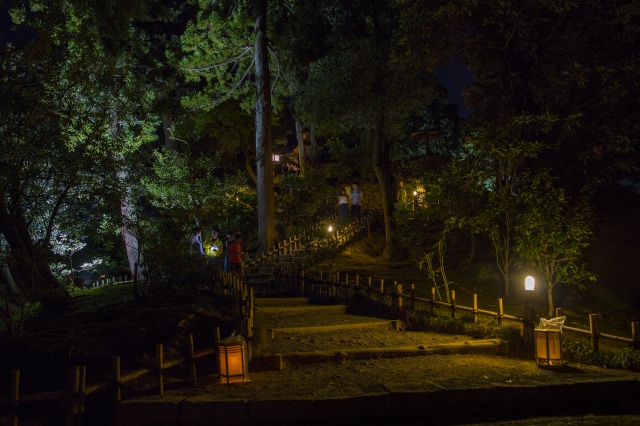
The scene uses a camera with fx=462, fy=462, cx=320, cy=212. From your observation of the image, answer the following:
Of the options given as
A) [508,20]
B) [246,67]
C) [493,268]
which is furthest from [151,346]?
[246,67]

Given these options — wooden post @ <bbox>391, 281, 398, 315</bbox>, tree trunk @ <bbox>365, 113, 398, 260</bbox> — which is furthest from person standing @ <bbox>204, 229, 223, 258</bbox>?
wooden post @ <bbox>391, 281, 398, 315</bbox>

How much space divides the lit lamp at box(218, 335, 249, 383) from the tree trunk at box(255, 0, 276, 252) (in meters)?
12.8

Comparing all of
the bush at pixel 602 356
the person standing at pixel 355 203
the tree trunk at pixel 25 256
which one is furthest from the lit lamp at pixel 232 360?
the person standing at pixel 355 203

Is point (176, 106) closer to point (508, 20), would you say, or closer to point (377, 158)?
point (377, 158)

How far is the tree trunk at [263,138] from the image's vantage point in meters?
19.4

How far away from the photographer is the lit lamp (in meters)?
6.45

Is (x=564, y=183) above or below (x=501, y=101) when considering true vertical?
below

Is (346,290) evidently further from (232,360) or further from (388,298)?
(232,360)

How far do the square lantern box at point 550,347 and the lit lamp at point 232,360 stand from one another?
14.7 feet

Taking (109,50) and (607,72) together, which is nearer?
(607,72)

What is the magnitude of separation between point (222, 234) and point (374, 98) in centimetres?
1053

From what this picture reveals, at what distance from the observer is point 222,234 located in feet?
75.8

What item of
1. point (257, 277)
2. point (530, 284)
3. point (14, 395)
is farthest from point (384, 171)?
point (14, 395)

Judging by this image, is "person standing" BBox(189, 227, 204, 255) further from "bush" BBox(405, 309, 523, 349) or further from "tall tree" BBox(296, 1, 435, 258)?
"tall tree" BBox(296, 1, 435, 258)
